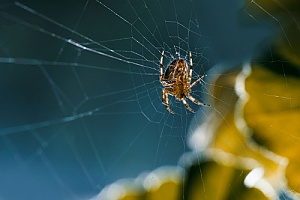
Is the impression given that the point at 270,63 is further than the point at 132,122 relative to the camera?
No

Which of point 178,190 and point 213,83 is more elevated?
point 213,83

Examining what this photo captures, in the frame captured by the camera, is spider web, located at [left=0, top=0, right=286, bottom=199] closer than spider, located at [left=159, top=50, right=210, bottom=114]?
Yes

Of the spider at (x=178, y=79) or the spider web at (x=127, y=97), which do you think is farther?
the spider at (x=178, y=79)

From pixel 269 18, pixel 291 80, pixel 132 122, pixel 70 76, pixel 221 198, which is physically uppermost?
pixel 70 76

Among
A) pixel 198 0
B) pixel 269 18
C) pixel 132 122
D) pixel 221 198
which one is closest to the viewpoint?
pixel 221 198

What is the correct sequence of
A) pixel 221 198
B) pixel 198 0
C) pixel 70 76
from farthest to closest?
pixel 70 76, pixel 198 0, pixel 221 198

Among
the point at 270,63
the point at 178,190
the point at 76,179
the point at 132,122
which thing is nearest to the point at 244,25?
the point at 270,63

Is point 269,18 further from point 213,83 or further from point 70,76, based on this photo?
point 70,76
